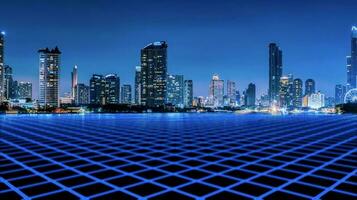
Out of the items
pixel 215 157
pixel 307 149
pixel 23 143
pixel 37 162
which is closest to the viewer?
pixel 37 162

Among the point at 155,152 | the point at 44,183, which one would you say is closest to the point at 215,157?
the point at 155,152

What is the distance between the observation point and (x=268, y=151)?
48.7 ft

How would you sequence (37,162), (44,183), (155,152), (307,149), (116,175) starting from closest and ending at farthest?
(44,183), (116,175), (37,162), (155,152), (307,149)

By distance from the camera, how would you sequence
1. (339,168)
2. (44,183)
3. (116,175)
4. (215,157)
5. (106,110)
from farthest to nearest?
(106,110) < (215,157) < (339,168) < (116,175) < (44,183)

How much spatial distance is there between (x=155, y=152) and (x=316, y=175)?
673 centimetres

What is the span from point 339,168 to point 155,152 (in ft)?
23.5

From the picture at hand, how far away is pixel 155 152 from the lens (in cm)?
1434

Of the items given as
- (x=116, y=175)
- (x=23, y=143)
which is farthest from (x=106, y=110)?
(x=116, y=175)

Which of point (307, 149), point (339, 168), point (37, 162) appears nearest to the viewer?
point (339, 168)

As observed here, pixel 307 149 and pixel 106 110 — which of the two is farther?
pixel 106 110

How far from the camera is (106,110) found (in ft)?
424

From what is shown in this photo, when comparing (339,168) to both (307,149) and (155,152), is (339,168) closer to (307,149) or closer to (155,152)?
(307,149)

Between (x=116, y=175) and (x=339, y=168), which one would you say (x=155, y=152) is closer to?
(x=116, y=175)

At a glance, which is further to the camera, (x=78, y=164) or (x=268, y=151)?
(x=268, y=151)
